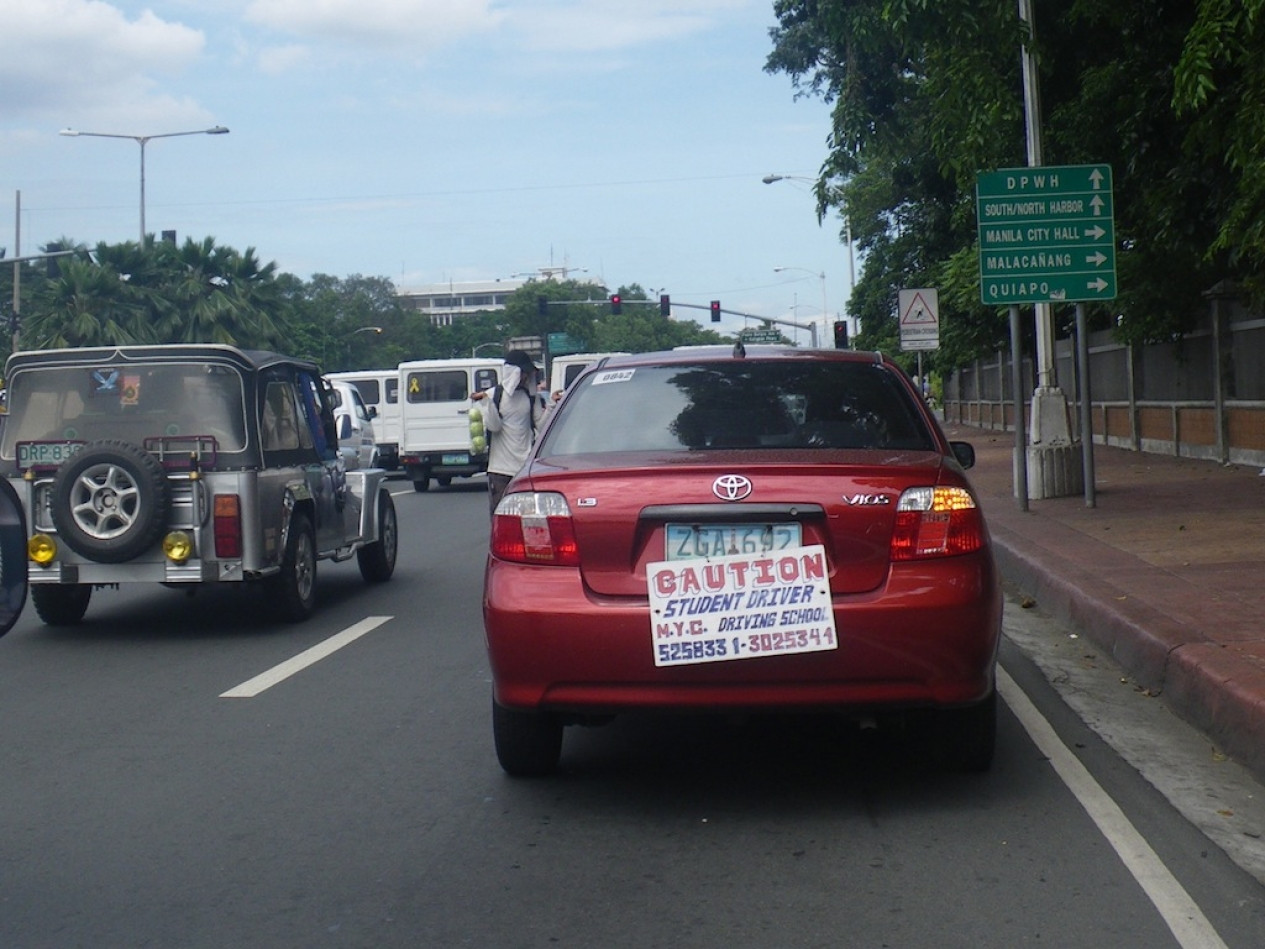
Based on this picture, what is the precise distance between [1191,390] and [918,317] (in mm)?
6912

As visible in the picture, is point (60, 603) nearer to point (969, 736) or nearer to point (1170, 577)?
point (969, 736)

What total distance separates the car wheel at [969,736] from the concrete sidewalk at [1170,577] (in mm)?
1022

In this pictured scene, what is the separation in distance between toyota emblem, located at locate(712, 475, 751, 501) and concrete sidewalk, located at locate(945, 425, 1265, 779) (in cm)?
223

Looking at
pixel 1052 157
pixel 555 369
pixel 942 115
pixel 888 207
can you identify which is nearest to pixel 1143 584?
pixel 942 115

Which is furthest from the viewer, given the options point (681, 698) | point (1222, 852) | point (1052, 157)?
point (1052, 157)

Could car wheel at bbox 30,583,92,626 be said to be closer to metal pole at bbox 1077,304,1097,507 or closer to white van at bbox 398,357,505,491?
metal pole at bbox 1077,304,1097,507

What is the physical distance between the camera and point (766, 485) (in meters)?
5.45

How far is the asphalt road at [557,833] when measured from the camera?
4484 mm

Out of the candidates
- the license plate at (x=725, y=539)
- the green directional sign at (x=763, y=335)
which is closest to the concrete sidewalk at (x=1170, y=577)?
the license plate at (x=725, y=539)

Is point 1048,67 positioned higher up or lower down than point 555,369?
higher up

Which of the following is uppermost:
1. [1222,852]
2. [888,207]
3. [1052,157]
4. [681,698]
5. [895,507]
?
[888,207]

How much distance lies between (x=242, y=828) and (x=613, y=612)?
1.46 metres

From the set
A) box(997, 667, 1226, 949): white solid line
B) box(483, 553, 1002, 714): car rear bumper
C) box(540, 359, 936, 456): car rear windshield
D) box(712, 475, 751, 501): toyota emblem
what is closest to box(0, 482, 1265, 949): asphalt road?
box(997, 667, 1226, 949): white solid line

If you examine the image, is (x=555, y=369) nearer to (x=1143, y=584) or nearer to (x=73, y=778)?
(x=1143, y=584)
